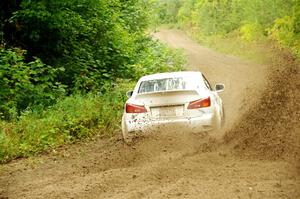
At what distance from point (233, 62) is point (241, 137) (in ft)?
72.4

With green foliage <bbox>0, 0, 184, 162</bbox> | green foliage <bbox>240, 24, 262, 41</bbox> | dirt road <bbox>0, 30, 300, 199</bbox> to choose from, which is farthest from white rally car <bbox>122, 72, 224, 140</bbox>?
green foliage <bbox>240, 24, 262, 41</bbox>

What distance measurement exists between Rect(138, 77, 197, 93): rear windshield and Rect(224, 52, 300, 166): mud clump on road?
1178 millimetres

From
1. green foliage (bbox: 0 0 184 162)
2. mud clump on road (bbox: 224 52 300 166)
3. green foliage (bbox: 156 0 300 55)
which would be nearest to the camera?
mud clump on road (bbox: 224 52 300 166)

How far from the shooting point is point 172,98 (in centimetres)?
948

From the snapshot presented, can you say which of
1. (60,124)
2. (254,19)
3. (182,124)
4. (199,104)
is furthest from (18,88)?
(254,19)

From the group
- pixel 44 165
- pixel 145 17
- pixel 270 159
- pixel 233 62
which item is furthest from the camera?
pixel 233 62

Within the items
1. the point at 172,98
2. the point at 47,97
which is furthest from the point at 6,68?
the point at 172,98

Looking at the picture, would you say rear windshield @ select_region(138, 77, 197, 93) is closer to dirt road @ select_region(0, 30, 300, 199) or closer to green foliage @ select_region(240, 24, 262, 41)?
dirt road @ select_region(0, 30, 300, 199)

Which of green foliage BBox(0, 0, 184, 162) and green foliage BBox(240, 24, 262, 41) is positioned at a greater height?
green foliage BBox(240, 24, 262, 41)

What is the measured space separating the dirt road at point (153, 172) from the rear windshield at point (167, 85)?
91cm

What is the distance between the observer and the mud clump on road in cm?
848

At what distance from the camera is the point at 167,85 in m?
10.0

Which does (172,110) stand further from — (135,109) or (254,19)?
(254,19)

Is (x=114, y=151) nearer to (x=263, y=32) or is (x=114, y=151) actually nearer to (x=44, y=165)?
(x=44, y=165)
